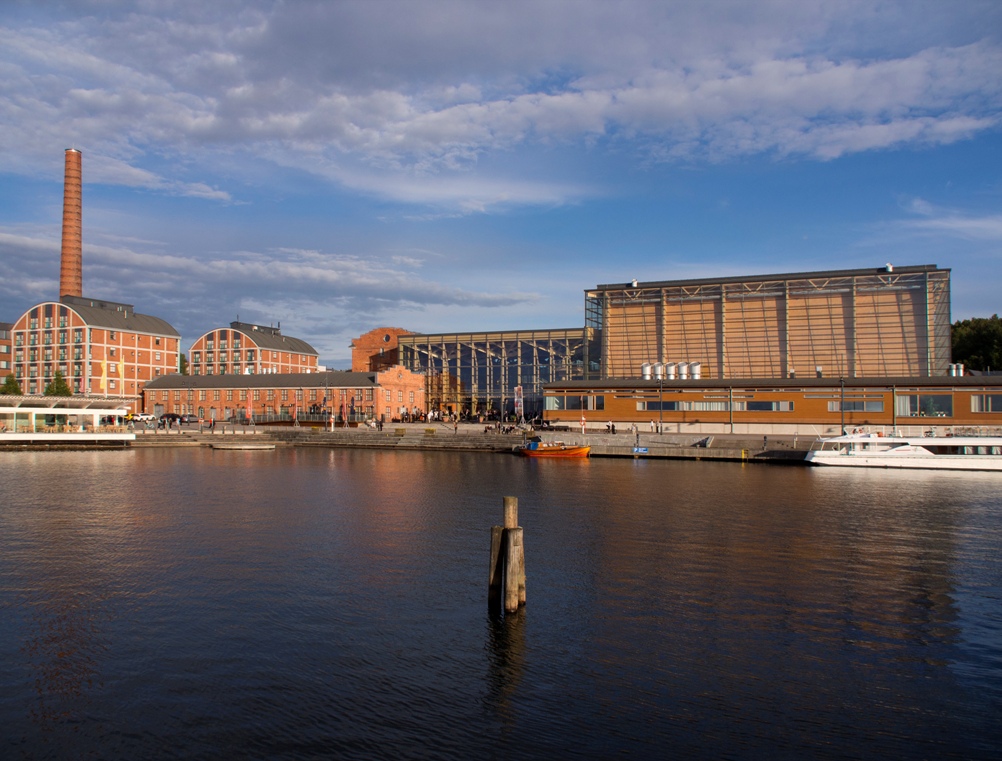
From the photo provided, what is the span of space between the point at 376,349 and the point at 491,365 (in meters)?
21.7

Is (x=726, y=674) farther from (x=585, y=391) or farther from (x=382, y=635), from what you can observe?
(x=585, y=391)

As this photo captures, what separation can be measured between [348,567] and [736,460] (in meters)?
51.3

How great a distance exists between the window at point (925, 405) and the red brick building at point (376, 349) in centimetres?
8275

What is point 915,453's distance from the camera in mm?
61562

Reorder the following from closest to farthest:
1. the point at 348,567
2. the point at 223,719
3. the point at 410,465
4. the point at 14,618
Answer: the point at 223,719 < the point at 14,618 < the point at 348,567 < the point at 410,465

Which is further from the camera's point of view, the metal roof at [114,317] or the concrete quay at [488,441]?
the metal roof at [114,317]

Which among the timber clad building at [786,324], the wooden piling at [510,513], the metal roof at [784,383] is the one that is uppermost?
the timber clad building at [786,324]

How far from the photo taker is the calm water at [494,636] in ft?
45.2

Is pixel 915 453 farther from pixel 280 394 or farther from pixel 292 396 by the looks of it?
pixel 280 394

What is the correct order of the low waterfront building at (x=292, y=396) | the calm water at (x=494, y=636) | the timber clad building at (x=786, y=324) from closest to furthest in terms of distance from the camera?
the calm water at (x=494, y=636)
the timber clad building at (x=786, y=324)
the low waterfront building at (x=292, y=396)

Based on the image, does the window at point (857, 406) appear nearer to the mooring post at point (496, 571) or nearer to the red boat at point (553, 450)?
the red boat at point (553, 450)

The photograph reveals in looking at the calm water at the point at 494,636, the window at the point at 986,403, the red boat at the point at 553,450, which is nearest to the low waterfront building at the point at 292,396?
the red boat at the point at 553,450

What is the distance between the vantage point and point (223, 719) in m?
14.2

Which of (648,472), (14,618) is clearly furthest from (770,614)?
(648,472)
